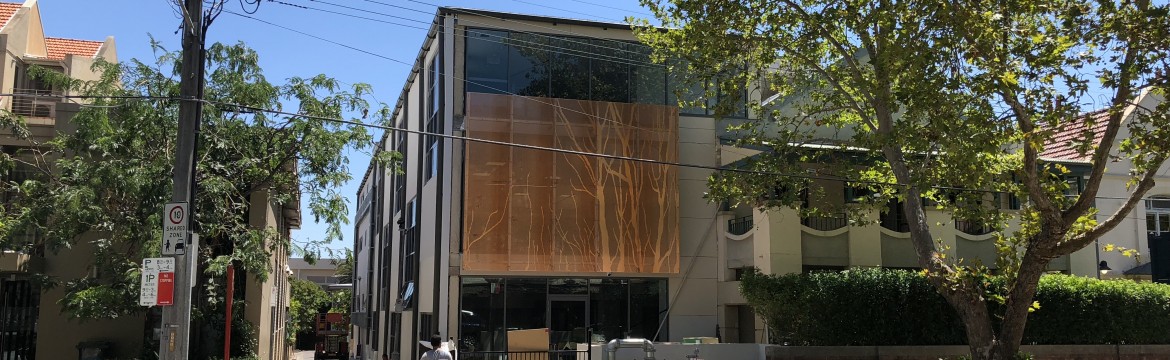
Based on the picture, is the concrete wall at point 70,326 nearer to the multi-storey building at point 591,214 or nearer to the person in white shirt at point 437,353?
the multi-storey building at point 591,214

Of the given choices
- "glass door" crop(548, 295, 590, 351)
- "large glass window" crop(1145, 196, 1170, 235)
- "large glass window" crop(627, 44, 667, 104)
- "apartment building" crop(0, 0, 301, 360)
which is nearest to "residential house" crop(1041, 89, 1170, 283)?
"large glass window" crop(1145, 196, 1170, 235)

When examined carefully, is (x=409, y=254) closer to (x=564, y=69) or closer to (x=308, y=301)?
(x=564, y=69)

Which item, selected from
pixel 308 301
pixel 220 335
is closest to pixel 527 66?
pixel 220 335

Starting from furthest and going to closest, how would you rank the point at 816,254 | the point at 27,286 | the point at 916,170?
the point at 816,254
the point at 27,286
the point at 916,170

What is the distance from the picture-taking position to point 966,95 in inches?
521

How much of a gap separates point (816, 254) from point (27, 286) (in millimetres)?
17846

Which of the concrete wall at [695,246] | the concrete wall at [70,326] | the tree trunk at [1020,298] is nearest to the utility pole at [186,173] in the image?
the concrete wall at [70,326]

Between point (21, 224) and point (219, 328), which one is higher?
point (21, 224)

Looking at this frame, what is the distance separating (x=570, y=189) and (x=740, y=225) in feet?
15.6

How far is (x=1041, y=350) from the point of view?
19.1m

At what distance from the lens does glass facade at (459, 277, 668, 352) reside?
23391 millimetres

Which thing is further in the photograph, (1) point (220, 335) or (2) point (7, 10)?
(2) point (7, 10)

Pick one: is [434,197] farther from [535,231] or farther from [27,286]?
[27,286]

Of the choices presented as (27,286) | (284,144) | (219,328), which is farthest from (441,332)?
(27,286)
